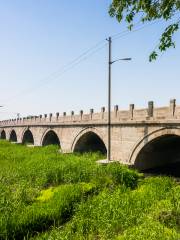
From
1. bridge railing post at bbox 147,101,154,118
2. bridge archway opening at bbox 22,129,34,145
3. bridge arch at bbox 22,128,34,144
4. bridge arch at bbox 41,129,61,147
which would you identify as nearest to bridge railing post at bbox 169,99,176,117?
bridge railing post at bbox 147,101,154,118

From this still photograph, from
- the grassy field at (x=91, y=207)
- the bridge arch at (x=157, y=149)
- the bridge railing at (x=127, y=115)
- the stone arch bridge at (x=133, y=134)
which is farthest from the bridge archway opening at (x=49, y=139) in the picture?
the grassy field at (x=91, y=207)

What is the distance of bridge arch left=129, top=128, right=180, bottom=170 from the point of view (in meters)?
15.6

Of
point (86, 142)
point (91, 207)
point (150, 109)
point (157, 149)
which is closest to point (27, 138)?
point (86, 142)

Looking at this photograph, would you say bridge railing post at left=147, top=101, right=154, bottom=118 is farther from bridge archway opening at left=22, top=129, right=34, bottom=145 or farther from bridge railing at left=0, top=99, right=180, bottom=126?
bridge archway opening at left=22, top=129, right=34, bottom=145

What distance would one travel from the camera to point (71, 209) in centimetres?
1001

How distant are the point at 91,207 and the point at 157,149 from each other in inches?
392

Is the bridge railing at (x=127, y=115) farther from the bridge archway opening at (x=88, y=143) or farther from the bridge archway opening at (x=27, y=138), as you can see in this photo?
the bridge archway opening at (x=27, y=138)

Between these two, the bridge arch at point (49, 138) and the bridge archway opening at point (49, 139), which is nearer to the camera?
the bridge arch at point (49, 138)

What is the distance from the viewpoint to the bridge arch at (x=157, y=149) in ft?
51.2

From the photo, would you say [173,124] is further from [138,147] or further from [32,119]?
[32,119]

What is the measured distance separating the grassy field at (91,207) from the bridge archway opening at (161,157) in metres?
3.13

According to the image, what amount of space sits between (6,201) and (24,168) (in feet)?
22.1

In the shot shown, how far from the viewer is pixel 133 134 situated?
17453mm

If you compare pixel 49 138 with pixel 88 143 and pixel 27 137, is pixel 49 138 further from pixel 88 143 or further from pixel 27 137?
pixel 27 137
